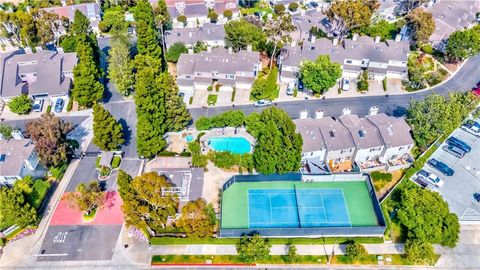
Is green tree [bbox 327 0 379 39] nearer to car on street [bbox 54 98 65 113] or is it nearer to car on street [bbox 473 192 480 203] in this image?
car on street [bbox 473 192 480 203]

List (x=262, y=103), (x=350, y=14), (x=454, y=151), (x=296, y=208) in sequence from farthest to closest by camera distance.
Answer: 1. (x=350, y=14)
2. (x=262, y=103)
3. (x=454, y=151)
4. (x=296, y=208)

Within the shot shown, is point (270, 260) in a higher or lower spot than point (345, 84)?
lower

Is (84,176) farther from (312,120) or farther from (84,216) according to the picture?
(312,120)

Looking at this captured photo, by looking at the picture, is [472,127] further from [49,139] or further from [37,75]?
[37,75]

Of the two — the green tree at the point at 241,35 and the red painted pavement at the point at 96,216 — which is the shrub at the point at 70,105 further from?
the green tree at the point at 241,35

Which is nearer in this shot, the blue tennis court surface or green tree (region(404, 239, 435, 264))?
green tree (region(404, 239, 435, 264))

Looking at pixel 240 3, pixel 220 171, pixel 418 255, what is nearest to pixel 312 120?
pixel 220 171

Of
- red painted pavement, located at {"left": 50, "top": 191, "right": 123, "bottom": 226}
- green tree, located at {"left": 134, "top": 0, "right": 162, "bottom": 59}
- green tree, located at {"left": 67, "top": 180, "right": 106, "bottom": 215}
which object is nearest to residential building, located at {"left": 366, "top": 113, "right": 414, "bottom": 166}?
red painted pavement, located at {"left": 50, "top": 191, "right": 123, "bottom": 226}

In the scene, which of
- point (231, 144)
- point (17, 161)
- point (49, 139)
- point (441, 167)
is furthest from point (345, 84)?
point (17, 161)
